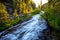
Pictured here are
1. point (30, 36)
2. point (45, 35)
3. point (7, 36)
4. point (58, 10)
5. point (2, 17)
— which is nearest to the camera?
point (58, 10)

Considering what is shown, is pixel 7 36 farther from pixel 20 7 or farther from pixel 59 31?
pixel 20 7

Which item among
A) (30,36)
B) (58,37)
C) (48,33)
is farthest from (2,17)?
(58,37)

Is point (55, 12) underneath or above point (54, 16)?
above

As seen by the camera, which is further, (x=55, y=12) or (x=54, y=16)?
(x=54, y=16)

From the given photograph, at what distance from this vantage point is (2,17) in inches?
792

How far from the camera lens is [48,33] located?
13.4 metres

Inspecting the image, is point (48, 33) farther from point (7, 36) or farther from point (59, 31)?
point (7, 36)

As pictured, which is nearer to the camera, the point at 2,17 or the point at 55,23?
the point at 55,23

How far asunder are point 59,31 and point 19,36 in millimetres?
3648

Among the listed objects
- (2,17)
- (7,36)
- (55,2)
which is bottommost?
(7,36)

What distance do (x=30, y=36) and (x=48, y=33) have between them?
154cm

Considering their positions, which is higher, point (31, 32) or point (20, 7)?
point (20, 7)

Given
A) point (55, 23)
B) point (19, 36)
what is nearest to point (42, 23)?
point (19, 36)

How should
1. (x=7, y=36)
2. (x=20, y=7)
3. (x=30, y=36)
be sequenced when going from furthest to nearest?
(x=20, y=7)
(x=7, y=36)
(x=30, y=36)
